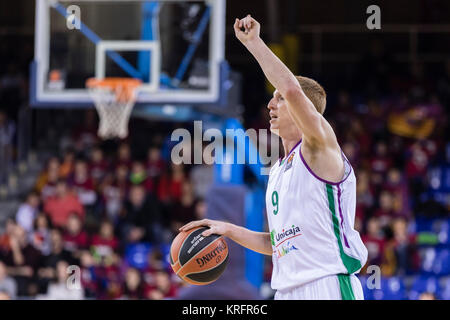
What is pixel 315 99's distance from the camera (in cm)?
344

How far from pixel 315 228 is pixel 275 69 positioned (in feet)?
2.32

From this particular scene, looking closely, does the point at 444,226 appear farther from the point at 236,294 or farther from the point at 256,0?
the point at 256,0

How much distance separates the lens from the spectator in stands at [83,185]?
11.9 m

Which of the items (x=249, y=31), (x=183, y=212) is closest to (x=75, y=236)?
(x=183, y=212)

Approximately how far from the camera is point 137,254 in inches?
423

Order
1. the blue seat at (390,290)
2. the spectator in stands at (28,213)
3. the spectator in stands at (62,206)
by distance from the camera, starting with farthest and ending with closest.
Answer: the spectator in stands at (28,213)
the spectator in stands at (62,206)
the blue seat at (390,290)

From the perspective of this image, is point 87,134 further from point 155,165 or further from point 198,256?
point 198,256

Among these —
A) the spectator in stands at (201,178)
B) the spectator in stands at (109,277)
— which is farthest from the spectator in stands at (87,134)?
the spectator in stands at (109,277)

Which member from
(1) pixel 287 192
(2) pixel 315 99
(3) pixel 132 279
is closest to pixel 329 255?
(1) pixel 287 192

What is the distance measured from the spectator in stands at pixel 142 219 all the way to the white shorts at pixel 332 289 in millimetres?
7711

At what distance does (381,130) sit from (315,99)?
9.95 m

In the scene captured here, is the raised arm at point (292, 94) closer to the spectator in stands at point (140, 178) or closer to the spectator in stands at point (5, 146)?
the spectator in stands at point (140, 178)

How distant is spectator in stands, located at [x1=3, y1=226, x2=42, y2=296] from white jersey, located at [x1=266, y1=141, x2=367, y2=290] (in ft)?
24.5

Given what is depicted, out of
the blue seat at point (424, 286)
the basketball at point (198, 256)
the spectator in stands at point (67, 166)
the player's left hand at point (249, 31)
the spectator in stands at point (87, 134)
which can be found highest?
the player's left hand at point (249, 31)
